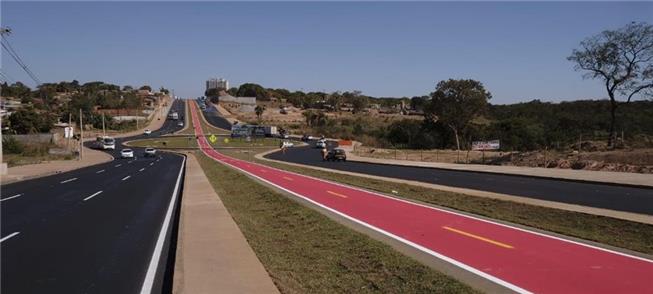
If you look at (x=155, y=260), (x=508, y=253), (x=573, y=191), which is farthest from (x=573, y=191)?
(x=155, y=260)

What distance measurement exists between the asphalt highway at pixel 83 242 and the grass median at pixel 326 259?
1.87 metres

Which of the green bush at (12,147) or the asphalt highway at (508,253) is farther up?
the asphalt highway at (508,253)

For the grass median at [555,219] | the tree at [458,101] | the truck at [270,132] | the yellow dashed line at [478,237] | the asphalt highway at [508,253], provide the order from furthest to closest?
the truck at [270,132] < the tree at [458,101] < the grass median at [555,219] < the yellow dashed line at [478,237] < the asphalt highway at [508,253]

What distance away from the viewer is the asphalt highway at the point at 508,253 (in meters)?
8.31

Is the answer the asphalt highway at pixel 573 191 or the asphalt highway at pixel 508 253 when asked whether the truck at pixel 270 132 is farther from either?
the asphalt highway at pixel 508 253

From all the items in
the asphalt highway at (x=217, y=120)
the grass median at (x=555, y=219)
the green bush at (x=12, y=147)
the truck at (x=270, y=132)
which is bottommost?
the green bush at (x=12, y=147)

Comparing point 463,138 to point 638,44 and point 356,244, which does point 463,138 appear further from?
point 356,244

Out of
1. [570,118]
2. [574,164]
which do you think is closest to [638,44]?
[574,164]

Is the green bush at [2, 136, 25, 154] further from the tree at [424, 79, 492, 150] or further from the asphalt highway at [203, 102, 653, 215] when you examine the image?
the asphalt highway at [203, 102, 653, 215]

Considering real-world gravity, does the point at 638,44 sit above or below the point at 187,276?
above

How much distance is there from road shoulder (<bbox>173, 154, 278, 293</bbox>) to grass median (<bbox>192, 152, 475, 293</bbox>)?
0.22 m

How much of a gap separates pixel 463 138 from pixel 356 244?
269ft

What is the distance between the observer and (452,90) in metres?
80.9

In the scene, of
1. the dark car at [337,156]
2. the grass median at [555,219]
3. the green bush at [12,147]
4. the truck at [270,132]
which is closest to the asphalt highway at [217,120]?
the truck at [270,132]
